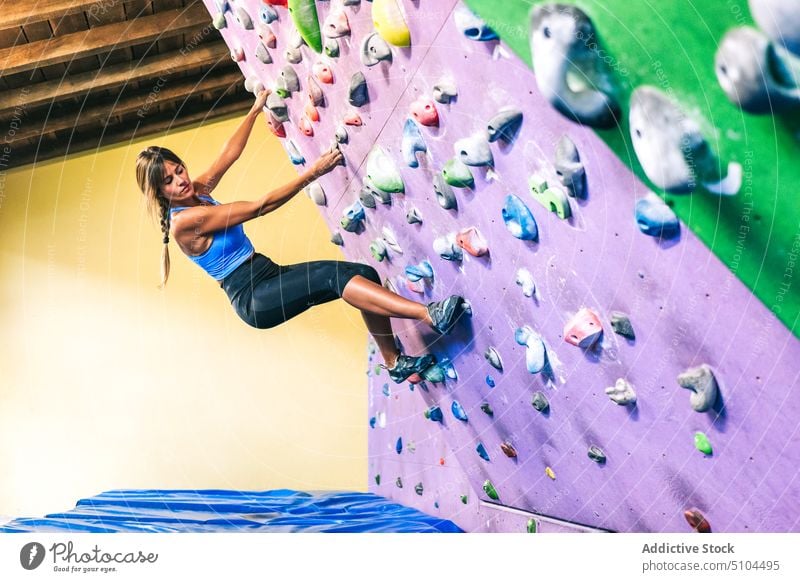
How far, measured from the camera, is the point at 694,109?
1.17 metres

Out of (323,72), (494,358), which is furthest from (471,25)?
(494,358)

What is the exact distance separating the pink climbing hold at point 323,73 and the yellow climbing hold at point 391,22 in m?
0.30

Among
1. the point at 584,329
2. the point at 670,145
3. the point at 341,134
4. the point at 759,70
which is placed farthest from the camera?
the point at 341,134

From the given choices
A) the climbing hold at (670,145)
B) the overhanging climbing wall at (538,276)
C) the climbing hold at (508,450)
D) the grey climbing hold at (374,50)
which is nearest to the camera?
the climbing hold at (670,145)

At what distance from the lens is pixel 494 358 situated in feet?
6.55

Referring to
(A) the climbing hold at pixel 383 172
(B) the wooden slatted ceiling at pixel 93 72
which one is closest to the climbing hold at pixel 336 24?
(A) the climbing hold at pixel 383 172

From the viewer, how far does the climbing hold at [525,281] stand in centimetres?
167

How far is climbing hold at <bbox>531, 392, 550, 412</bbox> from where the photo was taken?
1.89 metres

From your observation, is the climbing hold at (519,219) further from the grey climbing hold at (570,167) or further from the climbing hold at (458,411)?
the climbing hold at (458,411)

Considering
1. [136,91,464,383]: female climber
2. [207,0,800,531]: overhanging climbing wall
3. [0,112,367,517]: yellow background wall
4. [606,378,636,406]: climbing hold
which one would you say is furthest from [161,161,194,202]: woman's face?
[606,378,636,406]: climbing hold

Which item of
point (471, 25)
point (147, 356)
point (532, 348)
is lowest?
point (147, 356)

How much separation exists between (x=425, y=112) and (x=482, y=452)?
1.10 meters

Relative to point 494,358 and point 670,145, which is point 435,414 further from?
point 670,145
